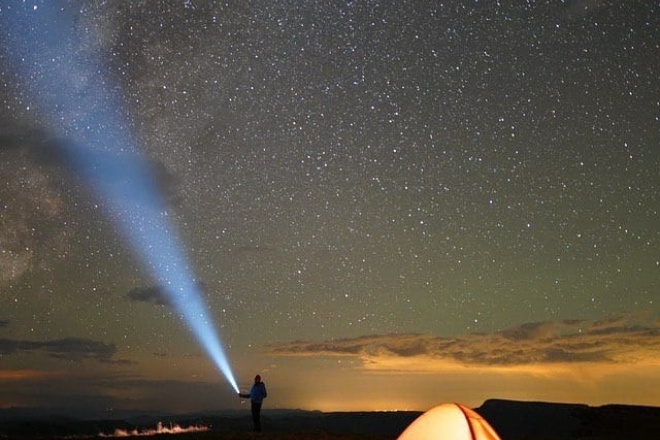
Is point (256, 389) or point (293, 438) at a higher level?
point (256, 389)

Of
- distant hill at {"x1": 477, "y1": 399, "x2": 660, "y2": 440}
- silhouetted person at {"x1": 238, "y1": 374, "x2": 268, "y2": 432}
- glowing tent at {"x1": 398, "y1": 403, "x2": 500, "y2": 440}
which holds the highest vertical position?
silhouetted person at {"x1": 238, "y1": 374, "x2": 268, "y2": 432}


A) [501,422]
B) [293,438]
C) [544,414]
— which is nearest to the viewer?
[293,438]

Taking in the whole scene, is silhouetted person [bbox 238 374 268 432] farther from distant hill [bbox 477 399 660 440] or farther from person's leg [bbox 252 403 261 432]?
distant hill [bbox 477 399 660 440]

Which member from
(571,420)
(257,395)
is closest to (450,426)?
(257,395)

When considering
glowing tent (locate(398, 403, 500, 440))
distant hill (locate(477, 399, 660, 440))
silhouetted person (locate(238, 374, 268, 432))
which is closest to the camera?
glowing tent (locate(398, 403, 500, 440))

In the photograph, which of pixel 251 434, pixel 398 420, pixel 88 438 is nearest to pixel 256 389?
pixel 251 434

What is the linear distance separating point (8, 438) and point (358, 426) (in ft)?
132

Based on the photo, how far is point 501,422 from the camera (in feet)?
184

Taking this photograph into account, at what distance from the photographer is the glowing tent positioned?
1313 centimetres

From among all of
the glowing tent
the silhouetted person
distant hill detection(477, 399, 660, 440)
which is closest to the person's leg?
the silhouetted person

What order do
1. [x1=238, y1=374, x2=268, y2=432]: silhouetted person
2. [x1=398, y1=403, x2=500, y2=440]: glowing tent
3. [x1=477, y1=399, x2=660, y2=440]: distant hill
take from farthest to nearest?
[x1=477, y1=399, x2=660, y2=440]: distant hill, [x1=238, y1=374, x2=268, y2=432]: silhouetted person, [x1=398, y1=403, x2=500, y2=440]: glowing tent

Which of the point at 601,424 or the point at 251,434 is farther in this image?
the point at 601,424

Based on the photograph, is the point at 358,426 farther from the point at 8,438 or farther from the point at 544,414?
the point at 8,438

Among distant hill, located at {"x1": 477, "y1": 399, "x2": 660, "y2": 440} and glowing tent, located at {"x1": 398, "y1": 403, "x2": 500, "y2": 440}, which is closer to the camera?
glowing tent, located at {"x1": 398, "y1": 403, "x2": 500, "y2": 440}
